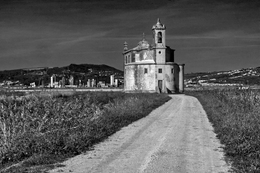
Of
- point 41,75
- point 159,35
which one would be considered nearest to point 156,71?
point 159,35

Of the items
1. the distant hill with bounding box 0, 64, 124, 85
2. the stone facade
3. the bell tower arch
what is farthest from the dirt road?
the distant hill with bounding box 0, 64, 124, 85

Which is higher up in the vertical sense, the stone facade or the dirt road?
the stone facade

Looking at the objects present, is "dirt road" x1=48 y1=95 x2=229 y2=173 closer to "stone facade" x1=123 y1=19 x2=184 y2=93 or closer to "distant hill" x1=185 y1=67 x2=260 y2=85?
"stone facade" x1=123 y1=19 x2=184 y2=93

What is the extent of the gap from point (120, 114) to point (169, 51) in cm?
4537

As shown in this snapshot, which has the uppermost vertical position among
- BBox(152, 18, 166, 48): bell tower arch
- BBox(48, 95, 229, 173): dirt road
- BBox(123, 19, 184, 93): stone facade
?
BBox(152, 18, 166, 48): bell tower arch

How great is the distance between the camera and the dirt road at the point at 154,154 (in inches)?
315

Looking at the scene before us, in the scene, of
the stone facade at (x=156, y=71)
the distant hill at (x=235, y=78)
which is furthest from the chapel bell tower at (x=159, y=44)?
the distant hill at (x=235, y=78)

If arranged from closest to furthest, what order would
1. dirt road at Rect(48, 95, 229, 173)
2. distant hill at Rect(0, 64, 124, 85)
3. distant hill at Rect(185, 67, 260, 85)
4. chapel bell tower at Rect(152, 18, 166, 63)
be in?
dirt road at Rect(48, 95, 229, 173) → chapel bell tower at Rect(152, 18, 166, 63) → distant hill at Rect(185, 67, 260, 85) → distant hill at Rect(0, 64, 124, 85)

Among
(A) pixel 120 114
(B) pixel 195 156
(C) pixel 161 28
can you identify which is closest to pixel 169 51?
(C) pixel 161 28

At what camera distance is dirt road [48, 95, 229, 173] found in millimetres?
8008

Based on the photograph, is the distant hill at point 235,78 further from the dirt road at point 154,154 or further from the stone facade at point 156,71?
the dirt road at point 154,154

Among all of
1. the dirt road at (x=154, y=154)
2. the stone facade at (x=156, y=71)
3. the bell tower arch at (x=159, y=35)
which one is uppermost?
the bell tower arch at (x=159, y=35)

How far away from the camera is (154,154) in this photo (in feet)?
31.1

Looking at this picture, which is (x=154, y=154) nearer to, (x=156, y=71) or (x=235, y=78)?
(x=156, y=71)
